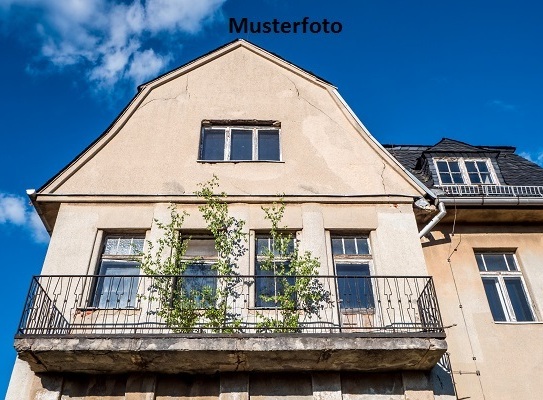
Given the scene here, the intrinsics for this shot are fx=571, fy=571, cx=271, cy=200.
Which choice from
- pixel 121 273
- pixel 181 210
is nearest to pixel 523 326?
pixel 181 210

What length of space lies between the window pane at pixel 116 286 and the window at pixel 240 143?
8.96 feet

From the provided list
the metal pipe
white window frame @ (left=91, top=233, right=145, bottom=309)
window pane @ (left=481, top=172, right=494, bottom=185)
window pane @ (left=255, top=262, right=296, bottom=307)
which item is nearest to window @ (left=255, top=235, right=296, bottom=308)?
window pane @ (left=255, top=262, right=296, bottom=307)

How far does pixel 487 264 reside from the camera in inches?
440

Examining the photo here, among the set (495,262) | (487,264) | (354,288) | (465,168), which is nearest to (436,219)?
(487,264)

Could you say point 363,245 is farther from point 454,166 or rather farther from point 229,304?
point 454,166

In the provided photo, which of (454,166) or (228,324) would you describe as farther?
(454,166)

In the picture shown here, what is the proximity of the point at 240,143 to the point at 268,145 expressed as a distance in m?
0.59

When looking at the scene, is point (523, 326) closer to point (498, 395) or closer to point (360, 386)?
point (498, 395)

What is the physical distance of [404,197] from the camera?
10898mm

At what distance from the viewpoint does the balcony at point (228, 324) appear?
8273 mm

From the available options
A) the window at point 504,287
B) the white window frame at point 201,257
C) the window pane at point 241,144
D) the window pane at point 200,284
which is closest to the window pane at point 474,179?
the window at point 504,287

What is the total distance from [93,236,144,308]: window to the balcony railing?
637 centimetres

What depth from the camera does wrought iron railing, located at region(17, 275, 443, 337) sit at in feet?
29.6

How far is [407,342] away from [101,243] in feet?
18.2
